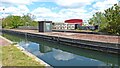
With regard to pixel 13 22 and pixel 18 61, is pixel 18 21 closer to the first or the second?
pixel 13 22

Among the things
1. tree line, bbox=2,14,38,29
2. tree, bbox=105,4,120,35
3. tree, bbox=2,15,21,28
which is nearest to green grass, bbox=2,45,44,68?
tree, bbox=105,4,120,35

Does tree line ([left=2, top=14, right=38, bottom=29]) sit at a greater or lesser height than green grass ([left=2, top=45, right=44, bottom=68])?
greater

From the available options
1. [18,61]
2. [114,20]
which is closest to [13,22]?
[114,20]

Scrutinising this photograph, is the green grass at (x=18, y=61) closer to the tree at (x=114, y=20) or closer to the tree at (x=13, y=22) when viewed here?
the tree at (x=114, y=20)

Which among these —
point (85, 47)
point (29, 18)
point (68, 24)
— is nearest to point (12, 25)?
point (29, 18)

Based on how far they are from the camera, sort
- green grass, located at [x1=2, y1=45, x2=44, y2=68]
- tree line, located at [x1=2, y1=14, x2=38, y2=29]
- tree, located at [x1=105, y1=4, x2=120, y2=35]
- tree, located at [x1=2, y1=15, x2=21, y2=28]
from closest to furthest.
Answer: green grass, located at [x1=2, y1=45, x2=44, y2=68], tree, located at [x1=105, y1=4, x2=120, y2=35], tree, located at [x1=2, y1=15, x2=21, y2=28], tree line, located at [x1=2, y1=14, x2=38, y2=29]

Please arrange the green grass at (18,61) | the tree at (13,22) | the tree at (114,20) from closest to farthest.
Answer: the green grass at (18,61), the tree at (114,20), the tree at (13,22)

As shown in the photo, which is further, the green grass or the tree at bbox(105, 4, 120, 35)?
the tree at bbox(105, 4, 120, 35)

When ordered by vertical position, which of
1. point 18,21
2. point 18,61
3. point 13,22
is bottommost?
point 18,61

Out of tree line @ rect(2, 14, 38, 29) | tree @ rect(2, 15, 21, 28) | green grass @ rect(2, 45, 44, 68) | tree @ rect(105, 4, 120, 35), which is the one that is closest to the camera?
green grass @ rect(2, 45, 44, 68)

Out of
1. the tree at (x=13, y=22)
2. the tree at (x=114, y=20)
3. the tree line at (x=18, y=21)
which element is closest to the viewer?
the tree at (x=114, y=20)

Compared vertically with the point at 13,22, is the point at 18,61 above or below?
below

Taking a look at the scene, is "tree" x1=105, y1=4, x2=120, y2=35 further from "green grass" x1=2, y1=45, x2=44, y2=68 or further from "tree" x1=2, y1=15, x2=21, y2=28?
"tree" x1=2, y1=15, x2=21, y2=28

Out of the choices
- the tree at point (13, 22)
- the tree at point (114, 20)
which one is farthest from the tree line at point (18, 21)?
the tree at point (114, 20)
